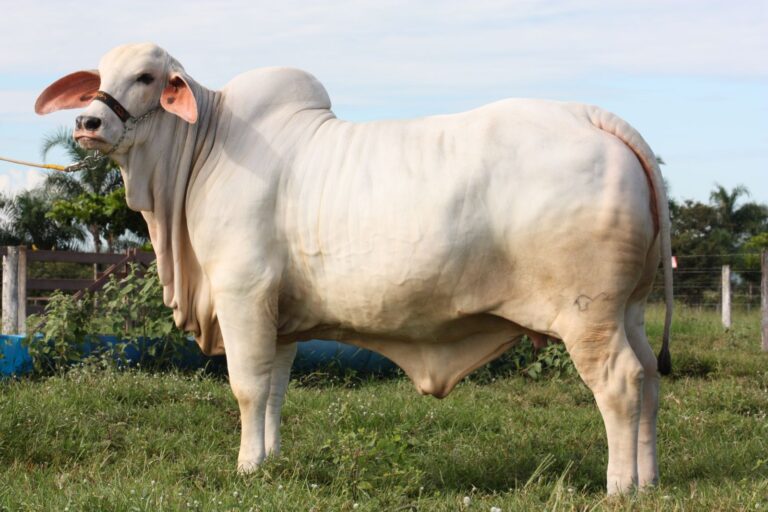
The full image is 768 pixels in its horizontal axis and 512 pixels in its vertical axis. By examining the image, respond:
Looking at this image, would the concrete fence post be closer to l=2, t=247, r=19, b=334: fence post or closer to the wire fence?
l=2, t=247, r=19, b=334: fence post

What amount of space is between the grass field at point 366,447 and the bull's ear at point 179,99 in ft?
5.52

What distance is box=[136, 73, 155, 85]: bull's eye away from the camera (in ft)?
15.9

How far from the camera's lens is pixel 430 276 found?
4.29m

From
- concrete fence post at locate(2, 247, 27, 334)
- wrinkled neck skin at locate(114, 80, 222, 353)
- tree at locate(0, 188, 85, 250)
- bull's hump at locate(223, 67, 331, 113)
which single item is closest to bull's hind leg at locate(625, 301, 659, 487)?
bull's hump at locate(223, 67, 331, 113)

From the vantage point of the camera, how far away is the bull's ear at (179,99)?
4.71 metres

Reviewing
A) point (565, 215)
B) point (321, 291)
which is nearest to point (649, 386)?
point (565, 215)

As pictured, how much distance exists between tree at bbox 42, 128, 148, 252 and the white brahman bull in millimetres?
18661

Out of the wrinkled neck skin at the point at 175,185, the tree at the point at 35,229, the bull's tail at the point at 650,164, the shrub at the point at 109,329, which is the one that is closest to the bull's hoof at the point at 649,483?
the bull's tail at the point at 650,164

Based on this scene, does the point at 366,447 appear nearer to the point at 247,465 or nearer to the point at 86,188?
the point at 247,465

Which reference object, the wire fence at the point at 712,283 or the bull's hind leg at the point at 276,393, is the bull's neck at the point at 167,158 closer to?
the bull's hind leg at the point at 276,393

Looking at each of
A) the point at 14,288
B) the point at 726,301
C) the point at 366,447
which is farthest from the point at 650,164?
the point at 726,301

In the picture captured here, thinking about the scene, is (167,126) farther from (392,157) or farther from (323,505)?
(323,505)

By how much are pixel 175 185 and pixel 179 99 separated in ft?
1.47

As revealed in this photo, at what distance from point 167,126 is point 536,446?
2614 mm
